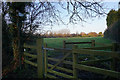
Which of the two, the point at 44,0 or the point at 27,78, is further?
the point at 44,0

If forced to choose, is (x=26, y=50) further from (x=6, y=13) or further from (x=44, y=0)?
(x=44, y=0)

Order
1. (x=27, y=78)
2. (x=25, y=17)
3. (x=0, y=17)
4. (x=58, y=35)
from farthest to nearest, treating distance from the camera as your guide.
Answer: (x=25, y=17)
(x=0, y=17)
(x=58, y=35)
(x=27, y=78)

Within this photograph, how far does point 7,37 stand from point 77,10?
3244 mm

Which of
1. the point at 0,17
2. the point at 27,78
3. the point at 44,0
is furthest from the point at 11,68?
the point at 44,0

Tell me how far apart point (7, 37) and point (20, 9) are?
1332 mm

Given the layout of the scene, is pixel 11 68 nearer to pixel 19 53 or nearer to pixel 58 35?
pixel 19 53

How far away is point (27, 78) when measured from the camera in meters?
3.56

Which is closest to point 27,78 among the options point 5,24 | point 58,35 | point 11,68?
point 11,68

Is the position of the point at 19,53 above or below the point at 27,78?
above

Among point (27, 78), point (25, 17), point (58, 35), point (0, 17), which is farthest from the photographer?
point (25, 17)

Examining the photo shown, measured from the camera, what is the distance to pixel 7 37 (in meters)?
4.41

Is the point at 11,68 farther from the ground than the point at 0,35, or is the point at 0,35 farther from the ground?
the point at 0,35

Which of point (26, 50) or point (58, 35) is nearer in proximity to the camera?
point (58, 35)

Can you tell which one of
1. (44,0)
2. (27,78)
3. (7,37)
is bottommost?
(27,78)
